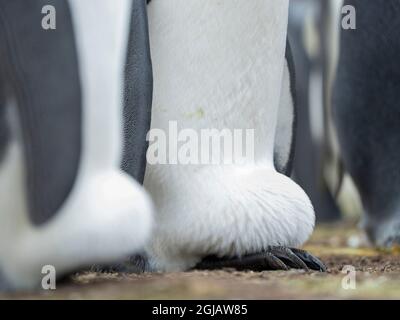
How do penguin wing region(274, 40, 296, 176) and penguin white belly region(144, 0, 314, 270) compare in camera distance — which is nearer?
penguin white belly region(144, 0, 314, 270)

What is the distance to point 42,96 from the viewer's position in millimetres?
1282

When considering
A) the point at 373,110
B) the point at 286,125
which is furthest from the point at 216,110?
the point at 373,110

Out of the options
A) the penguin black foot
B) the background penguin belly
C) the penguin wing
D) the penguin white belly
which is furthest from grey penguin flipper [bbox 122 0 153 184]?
the background penguin belly

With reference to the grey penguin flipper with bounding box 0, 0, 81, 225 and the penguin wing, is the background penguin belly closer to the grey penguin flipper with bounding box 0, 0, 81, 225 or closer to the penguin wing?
the penguin wing

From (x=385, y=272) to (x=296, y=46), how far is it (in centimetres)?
370

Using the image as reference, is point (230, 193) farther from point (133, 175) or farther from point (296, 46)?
point (296, 46)

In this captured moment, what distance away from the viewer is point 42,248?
1261mm

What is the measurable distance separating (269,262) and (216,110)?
10.7 inches

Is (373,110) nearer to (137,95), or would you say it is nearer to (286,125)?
(286,125)

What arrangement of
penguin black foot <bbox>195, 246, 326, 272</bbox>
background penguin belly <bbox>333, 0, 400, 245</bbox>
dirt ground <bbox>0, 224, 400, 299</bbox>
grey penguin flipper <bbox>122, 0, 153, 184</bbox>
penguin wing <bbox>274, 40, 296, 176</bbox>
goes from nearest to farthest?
dirt ground <bbox>0, 224, 400, 299</bbox> → grey penguin flipper <bbox>122, 0, 153, 184</bbox> → penguin black foot <bbox>195, 246, 326, 272</bbox> → penguin wing <bbox>274, 40, 296, 176</bbox> → background penguin belly <bbox>333, 0, 400, 245</bbox>

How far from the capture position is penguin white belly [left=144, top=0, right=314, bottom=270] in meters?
1.72

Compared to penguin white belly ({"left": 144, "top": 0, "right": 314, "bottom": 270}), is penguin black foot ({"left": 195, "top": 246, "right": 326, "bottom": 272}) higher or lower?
lower

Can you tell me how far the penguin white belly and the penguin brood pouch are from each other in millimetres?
404

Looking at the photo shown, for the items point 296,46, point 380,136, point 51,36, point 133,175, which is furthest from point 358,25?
point 296,46
